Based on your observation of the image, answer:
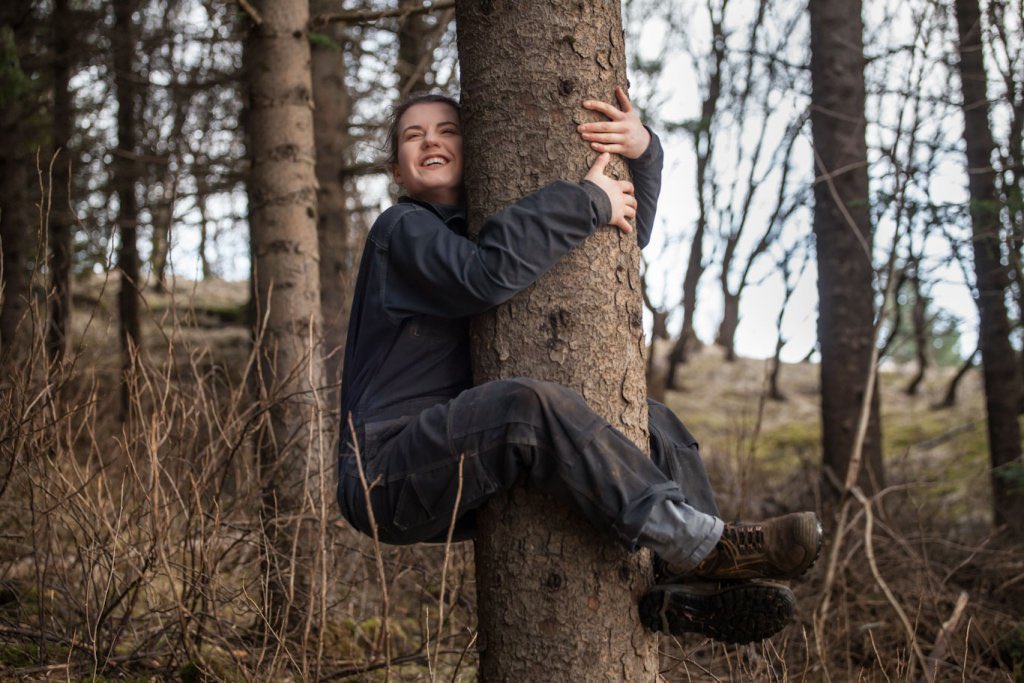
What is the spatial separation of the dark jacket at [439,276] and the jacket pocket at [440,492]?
256 mm

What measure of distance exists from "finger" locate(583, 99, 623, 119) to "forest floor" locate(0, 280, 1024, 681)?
4.39 ft

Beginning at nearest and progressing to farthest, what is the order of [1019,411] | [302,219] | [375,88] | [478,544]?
[478,544]
[302,219]
[1019,411]
[375,88]

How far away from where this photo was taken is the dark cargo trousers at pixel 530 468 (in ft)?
7.50

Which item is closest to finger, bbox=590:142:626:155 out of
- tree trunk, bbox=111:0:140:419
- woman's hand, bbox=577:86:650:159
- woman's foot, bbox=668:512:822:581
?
woman's hand, bbox=577:86:650:159

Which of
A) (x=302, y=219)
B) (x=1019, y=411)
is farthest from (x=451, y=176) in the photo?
(x=1019, y=411)

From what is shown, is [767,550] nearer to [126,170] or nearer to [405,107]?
[405,107]

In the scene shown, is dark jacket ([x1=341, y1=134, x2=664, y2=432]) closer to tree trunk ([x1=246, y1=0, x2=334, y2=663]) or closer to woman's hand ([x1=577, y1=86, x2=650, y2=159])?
woman's hand ([x1=577, y1=86, x2=650, y2=159])

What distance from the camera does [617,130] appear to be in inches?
102

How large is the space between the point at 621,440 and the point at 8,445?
2.40m

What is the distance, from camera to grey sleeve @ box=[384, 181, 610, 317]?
241cm

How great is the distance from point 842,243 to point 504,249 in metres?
5.40

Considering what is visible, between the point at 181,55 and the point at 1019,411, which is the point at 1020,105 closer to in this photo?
the point at 1019,411

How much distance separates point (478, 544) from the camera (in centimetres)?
255

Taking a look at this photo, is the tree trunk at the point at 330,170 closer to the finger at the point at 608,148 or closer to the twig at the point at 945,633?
the twig at the point at 945,633
